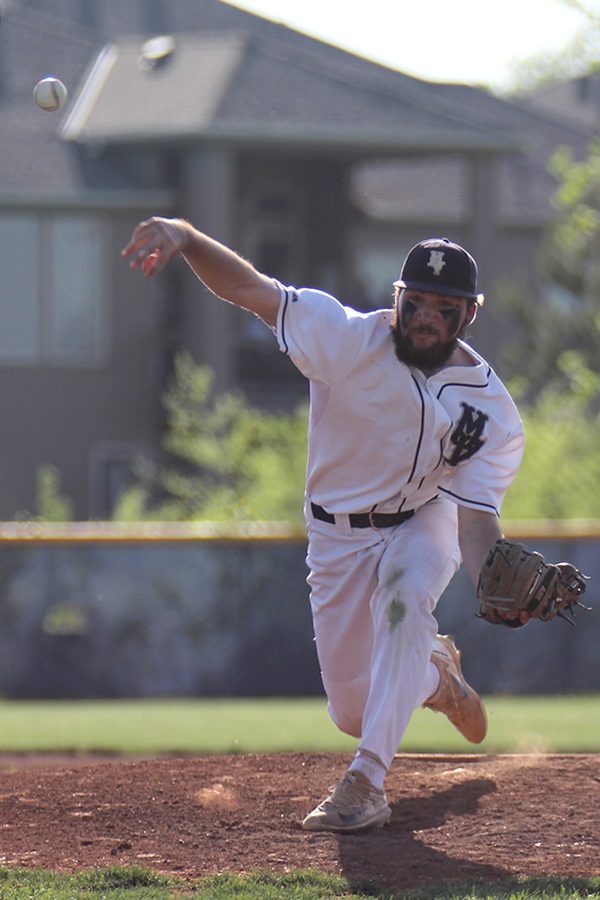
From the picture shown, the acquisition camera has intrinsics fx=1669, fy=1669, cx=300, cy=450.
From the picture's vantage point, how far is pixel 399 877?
14.1 ft

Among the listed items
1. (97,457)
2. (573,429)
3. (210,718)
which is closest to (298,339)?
(210,718)

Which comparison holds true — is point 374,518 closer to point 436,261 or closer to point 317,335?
point 317,335

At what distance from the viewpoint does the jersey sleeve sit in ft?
15.9

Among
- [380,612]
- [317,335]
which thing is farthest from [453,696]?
[317,335]

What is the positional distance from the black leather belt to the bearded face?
51 centimetres

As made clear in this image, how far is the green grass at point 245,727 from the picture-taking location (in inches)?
343

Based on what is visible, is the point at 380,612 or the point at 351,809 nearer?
the point at 351,809

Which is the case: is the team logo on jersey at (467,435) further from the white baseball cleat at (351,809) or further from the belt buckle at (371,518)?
the white baseball cleat at (351,809)

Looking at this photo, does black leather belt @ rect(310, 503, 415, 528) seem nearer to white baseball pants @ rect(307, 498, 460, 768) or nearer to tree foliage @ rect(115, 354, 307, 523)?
white baseball pants @ rect(307, 498, 460, 768)

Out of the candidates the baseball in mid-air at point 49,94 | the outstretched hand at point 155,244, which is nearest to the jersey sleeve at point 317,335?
the outstretched hand at point 155,244

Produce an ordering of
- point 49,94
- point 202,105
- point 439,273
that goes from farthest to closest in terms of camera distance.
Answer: point 202,105 < point 49,94 < point 439,273

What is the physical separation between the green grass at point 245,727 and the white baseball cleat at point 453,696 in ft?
7.94

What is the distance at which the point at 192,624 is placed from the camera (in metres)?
12.3

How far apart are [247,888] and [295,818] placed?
3.08 ft
